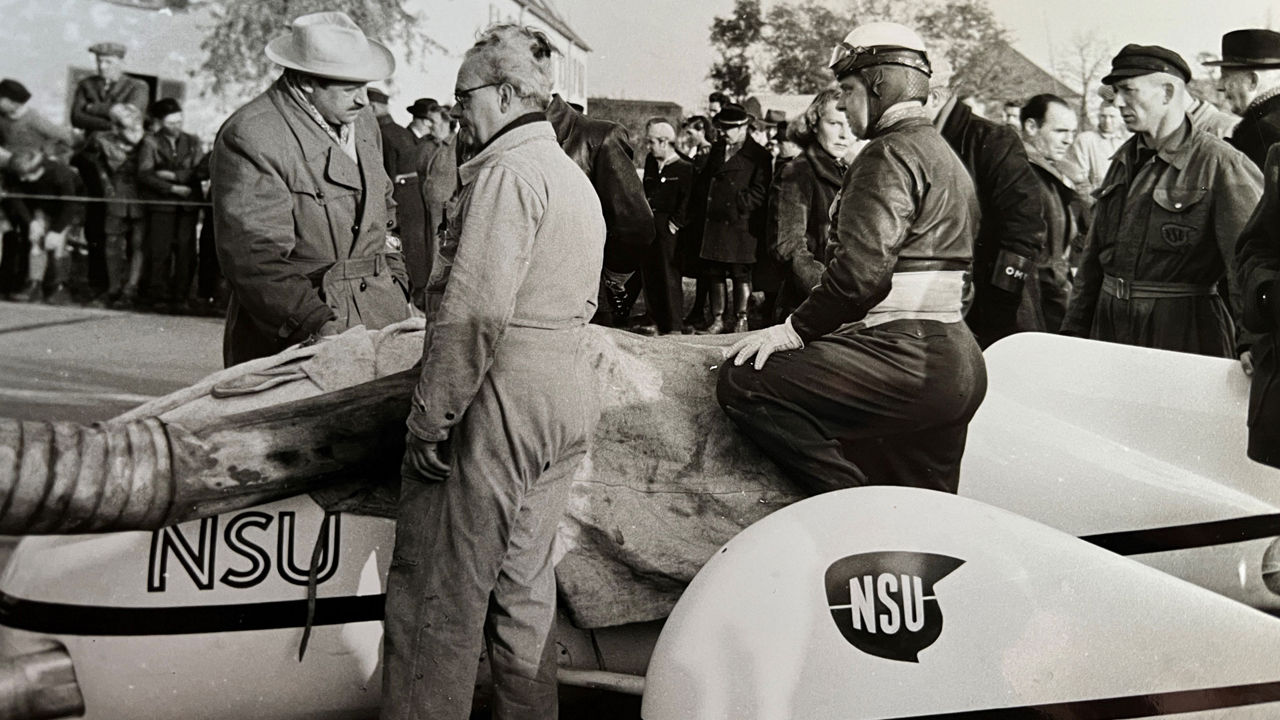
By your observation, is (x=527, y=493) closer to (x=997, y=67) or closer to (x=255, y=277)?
(x=255, y=277)

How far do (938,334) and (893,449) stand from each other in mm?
287

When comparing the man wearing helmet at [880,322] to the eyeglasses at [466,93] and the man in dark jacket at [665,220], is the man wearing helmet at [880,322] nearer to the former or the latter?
the man in dark jacket at [665,220]

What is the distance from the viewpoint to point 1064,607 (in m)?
2.46

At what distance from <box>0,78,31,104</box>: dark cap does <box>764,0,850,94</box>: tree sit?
1631 mm

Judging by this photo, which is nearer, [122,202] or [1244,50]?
[122,202]

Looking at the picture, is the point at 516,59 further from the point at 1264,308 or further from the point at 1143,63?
the point at 1264,308

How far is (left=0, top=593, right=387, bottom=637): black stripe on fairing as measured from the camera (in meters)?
2.40

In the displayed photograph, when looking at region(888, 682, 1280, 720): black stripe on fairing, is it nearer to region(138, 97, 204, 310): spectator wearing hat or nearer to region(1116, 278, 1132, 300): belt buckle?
region(1116, 278, 1132, 300): belt buckle

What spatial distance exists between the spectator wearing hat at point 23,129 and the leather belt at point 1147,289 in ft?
8.11

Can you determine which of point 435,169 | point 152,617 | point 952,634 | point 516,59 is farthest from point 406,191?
point 952,634

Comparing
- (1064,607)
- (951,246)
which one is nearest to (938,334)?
(951,246)

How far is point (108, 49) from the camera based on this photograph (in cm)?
252

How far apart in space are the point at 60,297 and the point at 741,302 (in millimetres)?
1543

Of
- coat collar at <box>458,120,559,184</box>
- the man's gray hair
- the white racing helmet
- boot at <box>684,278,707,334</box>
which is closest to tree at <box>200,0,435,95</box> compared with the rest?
the man's gray hair
